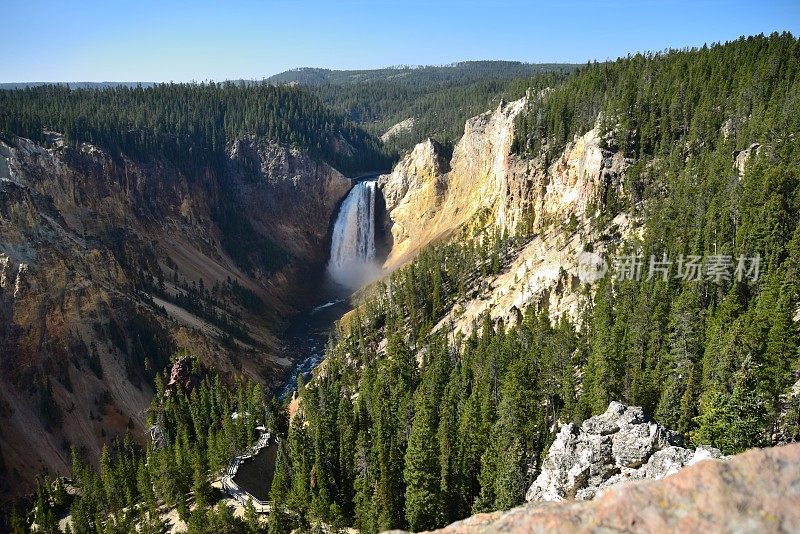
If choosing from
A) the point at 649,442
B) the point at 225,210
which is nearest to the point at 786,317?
the point at 649,442

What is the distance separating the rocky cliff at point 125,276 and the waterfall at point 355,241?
208 inches

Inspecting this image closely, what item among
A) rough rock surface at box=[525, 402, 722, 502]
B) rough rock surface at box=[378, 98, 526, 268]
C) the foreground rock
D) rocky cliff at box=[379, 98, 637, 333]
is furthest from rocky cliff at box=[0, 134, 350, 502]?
the foreground rock

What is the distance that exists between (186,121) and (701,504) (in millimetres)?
150502

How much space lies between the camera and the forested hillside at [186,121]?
4493 inches

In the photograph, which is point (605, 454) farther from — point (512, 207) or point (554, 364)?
point (512, 207)

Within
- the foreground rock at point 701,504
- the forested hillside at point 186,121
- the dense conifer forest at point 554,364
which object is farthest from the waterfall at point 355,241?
the foreground rock at point 701,504

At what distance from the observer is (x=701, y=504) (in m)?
8.80

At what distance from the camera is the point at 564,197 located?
277ft

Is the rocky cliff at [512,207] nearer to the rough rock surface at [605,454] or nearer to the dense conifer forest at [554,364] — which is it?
the dense conifer forest at [554,364]

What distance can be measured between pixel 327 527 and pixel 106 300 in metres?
56.4

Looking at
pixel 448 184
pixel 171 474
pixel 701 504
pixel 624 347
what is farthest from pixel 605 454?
pixel 448 184

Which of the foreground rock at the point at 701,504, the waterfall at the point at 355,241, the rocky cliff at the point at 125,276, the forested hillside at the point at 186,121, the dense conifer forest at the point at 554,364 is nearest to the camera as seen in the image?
the foreground rock at the point at 701,504

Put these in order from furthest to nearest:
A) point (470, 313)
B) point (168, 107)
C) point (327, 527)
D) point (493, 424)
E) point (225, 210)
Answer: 1. point (168, 107)
2. point (225, 210)
3. point (470, 313)
4. point (493, 424)
5. point (327, 527)

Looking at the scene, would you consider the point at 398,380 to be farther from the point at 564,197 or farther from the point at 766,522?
the point at 766,522
